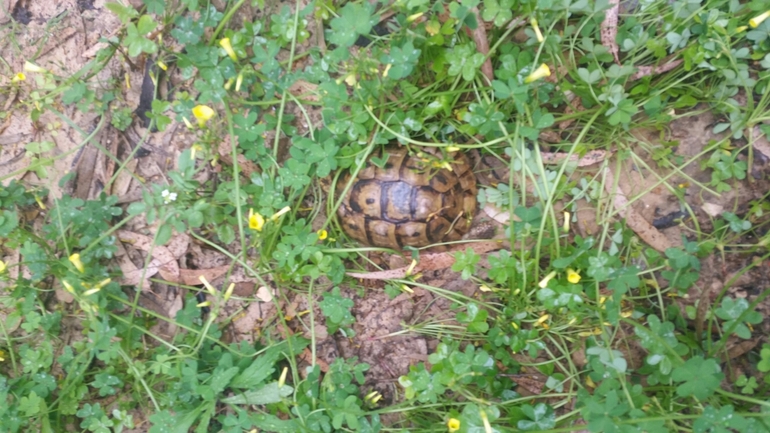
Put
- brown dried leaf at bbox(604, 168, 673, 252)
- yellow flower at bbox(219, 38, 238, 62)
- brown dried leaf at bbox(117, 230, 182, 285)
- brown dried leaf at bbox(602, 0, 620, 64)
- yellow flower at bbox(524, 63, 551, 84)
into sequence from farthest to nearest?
brown dried leaf at bbox(117, 230, 182, 285), brown dried leaf at bbox(604, 168, 673, 252), brown dried leaf at bbox(602, 0, 620, 64), yellow flower at bbox(219, 38, 238, 62), yellow flower at bbox(524, 63, 551, 84)

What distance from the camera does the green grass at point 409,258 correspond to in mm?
1960

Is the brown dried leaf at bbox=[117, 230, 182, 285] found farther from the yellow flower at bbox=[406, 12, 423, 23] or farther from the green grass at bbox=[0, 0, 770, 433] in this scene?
the yellow flower at bbox=[406, 12, 423, 23]

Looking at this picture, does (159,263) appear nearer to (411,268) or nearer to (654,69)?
(411,268)

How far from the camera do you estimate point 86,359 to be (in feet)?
7.44

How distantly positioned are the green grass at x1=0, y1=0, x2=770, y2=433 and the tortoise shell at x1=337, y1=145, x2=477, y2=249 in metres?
0.08

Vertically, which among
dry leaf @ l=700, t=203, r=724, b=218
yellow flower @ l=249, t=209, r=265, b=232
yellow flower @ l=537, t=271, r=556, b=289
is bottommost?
yellow flower @ l=537, t=271, r=556, b=289

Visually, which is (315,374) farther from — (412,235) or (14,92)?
(14,92)

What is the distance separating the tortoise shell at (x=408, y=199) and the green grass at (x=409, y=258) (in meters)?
0.08

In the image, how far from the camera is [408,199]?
216 cm

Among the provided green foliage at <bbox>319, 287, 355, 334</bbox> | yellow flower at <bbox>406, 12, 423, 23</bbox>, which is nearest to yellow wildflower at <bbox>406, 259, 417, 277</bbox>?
green foliage at <bbox>319, 287, 355, 334</bbox>

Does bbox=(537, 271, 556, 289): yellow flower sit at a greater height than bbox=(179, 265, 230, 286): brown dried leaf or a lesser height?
greater

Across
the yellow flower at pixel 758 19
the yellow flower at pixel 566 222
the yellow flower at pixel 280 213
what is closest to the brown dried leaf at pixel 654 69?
the yellow flower at pixel 758 19

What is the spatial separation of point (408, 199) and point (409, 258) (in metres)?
0.30

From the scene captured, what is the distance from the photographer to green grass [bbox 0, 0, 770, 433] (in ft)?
6.43
